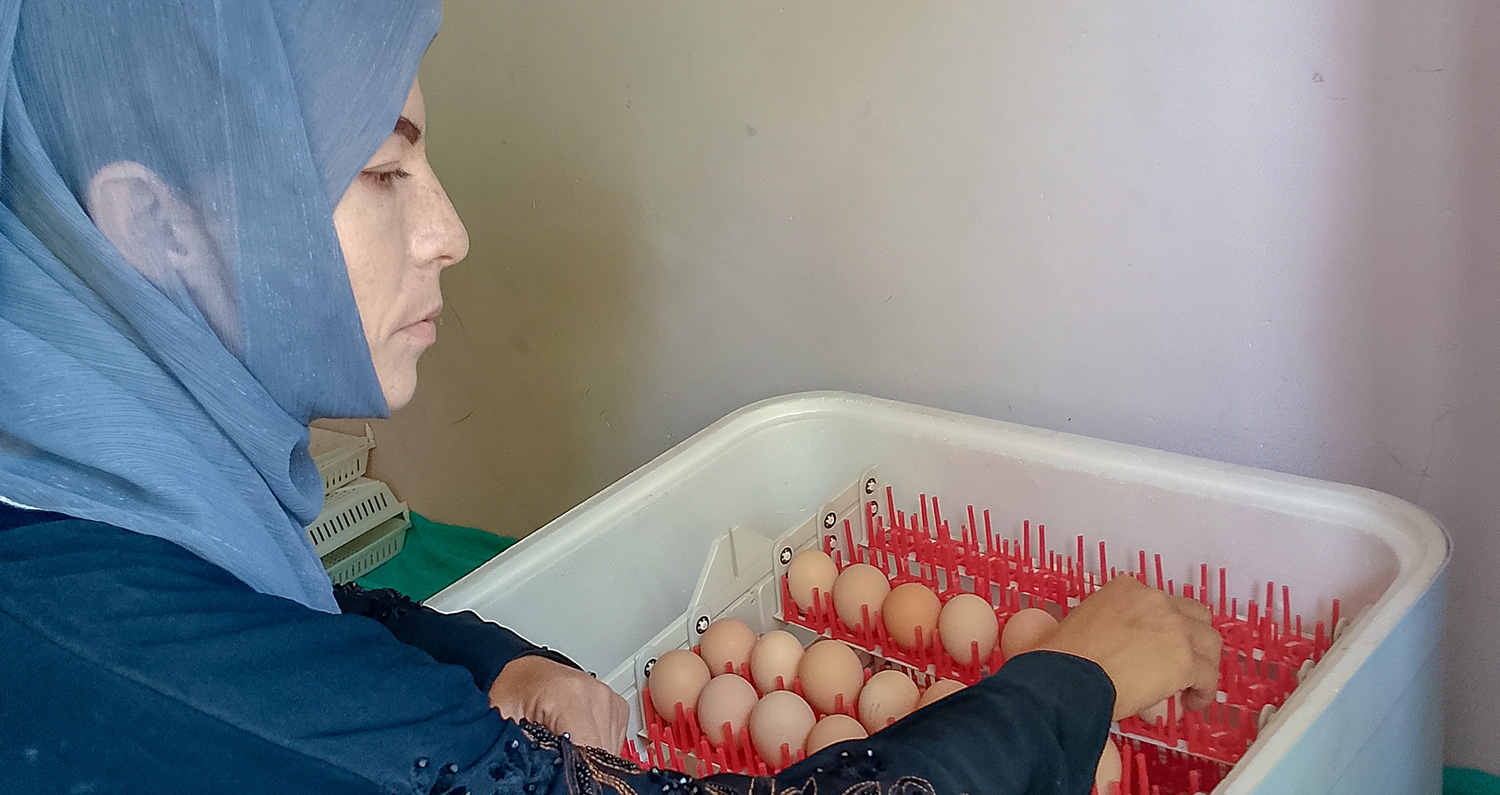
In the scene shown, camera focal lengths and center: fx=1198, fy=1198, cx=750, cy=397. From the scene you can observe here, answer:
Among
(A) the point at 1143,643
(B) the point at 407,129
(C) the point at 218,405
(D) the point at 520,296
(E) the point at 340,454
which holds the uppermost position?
(B) the point at 407,129

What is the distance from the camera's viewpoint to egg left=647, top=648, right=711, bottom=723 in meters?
1.08

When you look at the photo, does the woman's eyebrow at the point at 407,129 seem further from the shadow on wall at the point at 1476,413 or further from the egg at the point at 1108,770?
the shadow on wall at the point at 1476,413

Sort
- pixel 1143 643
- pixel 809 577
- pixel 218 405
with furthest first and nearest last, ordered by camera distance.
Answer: pixel 809 577, pixel 1143 643, pixel 218 405

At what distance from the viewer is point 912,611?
1112 mm

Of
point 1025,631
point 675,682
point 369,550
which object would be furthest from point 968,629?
point 369,550

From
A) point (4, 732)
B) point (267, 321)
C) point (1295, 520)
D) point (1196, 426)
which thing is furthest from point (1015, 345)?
point (4, 732)

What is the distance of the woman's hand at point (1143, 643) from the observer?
84cm

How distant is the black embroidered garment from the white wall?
63cm

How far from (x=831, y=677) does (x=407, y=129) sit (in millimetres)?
622

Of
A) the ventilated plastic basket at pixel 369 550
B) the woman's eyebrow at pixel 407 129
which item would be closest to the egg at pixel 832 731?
the woman's eyebrow at pixel 407 129

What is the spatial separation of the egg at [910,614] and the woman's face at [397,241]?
567 mm

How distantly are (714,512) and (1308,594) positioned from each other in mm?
564

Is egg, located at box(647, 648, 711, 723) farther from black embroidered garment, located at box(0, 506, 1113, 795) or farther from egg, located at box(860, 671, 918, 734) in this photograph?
black embroidered garment, located at box(0, 506, 1113, 795)

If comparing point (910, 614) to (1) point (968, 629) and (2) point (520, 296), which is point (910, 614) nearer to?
(1) point (968, 629)
